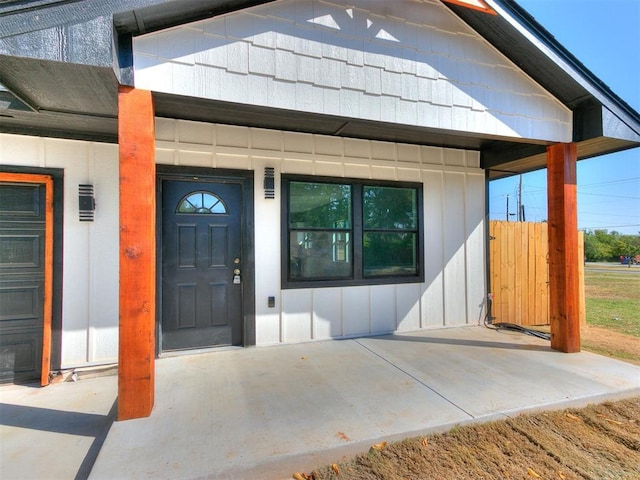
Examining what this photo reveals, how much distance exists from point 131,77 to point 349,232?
2.94 meters

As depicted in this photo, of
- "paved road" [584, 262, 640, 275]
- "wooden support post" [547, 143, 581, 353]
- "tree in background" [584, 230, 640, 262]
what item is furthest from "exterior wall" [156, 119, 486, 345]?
"tree in background" [584, 230, 640, 262]

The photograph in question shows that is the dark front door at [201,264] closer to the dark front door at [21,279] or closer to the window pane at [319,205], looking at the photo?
the window pane at [319,205]

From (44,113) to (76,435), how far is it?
2605 mm

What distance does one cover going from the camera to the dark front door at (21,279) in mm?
3008

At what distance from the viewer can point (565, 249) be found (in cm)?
355

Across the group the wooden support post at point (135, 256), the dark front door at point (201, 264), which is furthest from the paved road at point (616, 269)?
the wooden support post at point (135, 256)

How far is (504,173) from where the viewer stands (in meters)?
5.10

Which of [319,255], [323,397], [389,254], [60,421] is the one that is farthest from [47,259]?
[389,254]

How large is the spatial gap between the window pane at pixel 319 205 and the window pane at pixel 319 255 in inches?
5.5

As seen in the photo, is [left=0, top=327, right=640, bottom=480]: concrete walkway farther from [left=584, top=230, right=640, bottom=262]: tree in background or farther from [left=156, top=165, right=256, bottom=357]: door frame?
[left=584, top=230, right=640, bottom=262]: tree in background

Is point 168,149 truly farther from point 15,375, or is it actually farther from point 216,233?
point 15,375

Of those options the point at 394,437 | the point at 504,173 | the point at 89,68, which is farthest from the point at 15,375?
the point at 504,173

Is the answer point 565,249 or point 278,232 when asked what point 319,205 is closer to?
point 278,232

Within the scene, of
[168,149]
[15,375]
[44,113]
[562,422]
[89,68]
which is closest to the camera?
[89,68]
